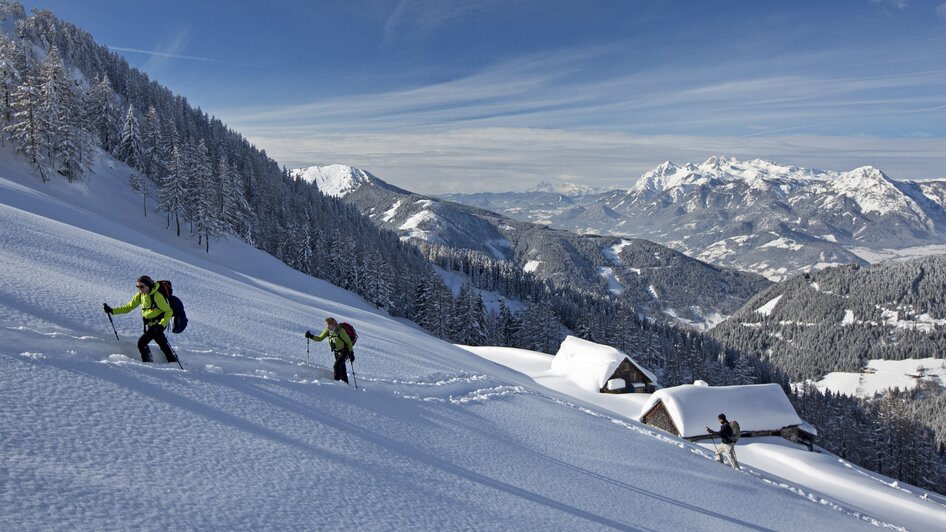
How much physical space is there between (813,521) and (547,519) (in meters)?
10.8

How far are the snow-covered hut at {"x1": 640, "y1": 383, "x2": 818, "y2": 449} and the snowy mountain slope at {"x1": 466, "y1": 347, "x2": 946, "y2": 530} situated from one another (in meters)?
1.06

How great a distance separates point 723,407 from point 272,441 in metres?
33.7

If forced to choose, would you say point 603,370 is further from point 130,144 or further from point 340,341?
point 130,144

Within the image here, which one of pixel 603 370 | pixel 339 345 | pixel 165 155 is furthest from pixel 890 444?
pixel 165 155

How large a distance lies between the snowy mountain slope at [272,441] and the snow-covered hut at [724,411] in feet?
Answer: 52.9

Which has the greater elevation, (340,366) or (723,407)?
(340,366)

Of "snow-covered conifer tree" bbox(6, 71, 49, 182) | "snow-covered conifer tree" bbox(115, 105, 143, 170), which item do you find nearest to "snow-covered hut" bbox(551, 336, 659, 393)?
"snow-covered conifer tree" bbox(6, 71, 49, 182)

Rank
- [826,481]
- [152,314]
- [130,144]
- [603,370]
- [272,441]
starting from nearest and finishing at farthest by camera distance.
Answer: [272,441] < [152,314] < [826,481] < [603,370] < [130,144]

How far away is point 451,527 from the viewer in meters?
7.54

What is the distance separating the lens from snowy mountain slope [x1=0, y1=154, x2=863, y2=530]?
5.98 meters

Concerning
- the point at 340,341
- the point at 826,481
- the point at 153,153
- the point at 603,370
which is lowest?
the point at 826,481

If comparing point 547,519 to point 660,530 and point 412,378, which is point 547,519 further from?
point 412,378

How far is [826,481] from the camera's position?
2408 centimetres

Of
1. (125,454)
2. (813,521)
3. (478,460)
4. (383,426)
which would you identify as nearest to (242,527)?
(125,454)
